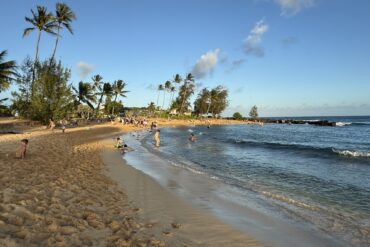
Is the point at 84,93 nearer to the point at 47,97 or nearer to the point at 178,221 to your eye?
the point at 47,97

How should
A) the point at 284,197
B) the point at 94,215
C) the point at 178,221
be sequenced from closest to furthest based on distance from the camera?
the point at 94,215, the point at 178,221, the point at 284,197

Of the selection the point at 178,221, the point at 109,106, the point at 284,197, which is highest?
the point at 109,106

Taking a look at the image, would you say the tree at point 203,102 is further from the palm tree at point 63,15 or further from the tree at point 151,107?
the palm tree at point 63,15

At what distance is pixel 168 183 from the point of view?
1203cm

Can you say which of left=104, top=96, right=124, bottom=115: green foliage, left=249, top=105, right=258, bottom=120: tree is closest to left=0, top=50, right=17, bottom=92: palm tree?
left=104, top=96, right=124, bottom=115: green foliage

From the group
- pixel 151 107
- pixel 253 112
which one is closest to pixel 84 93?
pixel 151 107

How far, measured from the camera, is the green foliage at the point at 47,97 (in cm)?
3584

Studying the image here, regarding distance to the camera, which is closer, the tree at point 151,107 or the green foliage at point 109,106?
the green foliage at point 109,106

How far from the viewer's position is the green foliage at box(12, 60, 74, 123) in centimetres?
3584

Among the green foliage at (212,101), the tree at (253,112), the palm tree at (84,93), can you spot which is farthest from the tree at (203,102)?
the palm tree at (84,93)

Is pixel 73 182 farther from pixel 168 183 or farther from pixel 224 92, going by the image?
pixel 224 92

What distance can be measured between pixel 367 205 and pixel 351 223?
8.02ft

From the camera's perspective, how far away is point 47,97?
119 ft

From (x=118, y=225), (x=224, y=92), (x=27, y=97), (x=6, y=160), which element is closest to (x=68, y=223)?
(x=118, y=225)
